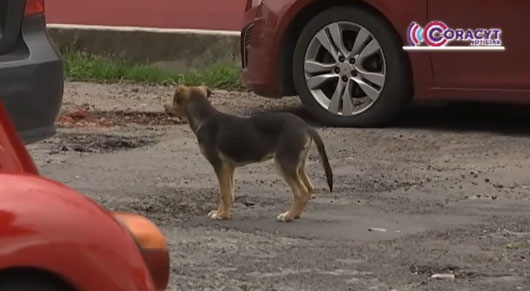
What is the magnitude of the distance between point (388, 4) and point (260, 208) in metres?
2.89

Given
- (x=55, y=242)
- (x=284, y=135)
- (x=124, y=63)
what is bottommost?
(x=124, y=63)

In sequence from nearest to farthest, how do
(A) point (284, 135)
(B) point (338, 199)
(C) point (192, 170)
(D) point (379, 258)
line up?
(D) point (379, 258) → (A) point (284, 135) → (B) point (338, 199) → (C) point (192, 170)

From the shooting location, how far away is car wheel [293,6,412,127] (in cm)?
920

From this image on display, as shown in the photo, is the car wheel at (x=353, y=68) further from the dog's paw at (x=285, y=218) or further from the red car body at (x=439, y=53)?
the dog's paw at (x=285, y=218)

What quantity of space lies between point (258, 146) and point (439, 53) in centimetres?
282

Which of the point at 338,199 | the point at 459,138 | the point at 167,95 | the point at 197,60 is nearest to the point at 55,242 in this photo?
the point at 338,199

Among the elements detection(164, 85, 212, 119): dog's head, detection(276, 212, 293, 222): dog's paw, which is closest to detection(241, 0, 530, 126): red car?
detection(164, 85, 212, 119): dog's head

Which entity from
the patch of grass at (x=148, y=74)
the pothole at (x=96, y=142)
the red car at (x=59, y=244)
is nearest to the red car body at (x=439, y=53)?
the pothole at (x=96, y=142)

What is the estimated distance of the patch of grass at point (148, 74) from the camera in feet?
39.8

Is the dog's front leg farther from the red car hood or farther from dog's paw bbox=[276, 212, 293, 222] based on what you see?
the red car hood

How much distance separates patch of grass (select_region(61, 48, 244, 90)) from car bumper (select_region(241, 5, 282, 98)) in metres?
2.17

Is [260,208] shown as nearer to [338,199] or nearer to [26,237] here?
[338,199]

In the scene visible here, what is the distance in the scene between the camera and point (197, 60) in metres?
13.0

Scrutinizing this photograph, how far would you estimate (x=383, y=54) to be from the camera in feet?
30.2
